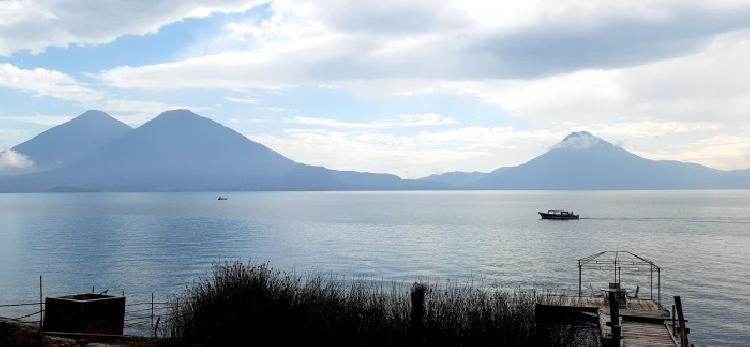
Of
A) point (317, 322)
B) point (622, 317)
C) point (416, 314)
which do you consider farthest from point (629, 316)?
point (317, 322)

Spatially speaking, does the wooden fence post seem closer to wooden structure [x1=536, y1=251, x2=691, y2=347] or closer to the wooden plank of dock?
wooden structure [x1=536, y1=251, x2=691, y2=347]

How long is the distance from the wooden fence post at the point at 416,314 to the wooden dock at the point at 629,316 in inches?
300

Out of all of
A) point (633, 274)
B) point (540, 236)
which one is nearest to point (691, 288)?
point (633, 274)

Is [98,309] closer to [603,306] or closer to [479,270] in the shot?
[603,306]

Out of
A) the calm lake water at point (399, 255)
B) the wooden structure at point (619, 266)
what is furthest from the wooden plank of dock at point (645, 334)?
the calm lake water at point (399, 255)

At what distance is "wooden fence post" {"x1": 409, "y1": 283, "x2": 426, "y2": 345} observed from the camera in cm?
2292

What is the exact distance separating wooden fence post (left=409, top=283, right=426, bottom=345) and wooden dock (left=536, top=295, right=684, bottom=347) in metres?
7.61

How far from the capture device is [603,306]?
34375 millimetres

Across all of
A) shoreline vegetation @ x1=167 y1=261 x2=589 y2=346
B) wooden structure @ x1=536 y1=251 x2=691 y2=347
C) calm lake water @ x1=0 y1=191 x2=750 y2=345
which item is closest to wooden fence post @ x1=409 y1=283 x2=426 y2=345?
shoreline vegetation @ x1=167 y1=261 x2=589 y2=346

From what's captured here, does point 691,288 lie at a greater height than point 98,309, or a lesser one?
lesser

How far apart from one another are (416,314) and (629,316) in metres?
13.2

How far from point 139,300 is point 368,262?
32.3 m

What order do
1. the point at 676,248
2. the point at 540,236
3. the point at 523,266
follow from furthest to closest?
the point at 540,236 < the point at 676,248 < the point at 523,266

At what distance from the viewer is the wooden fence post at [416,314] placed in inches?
902
